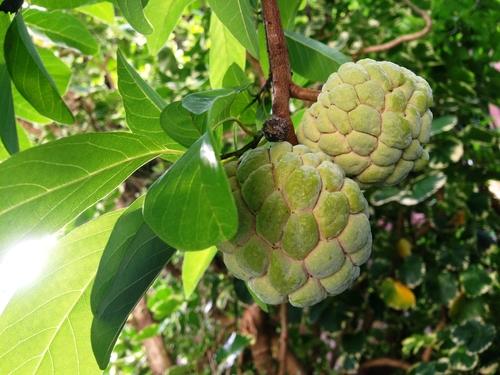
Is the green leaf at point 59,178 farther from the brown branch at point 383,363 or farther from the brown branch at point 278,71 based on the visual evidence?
the brown branch at point 383,363

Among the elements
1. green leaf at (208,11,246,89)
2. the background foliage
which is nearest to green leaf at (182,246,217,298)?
the background foliage

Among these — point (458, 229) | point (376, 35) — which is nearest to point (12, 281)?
point (458, 229)

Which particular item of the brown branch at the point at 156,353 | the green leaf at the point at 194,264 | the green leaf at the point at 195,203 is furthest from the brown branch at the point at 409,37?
the brown branch at the point at 156,353

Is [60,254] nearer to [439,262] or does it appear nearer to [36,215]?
[36,215]

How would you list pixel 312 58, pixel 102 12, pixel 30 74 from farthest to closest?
pixel 102 12
pixel 312 58
pixel 30 74

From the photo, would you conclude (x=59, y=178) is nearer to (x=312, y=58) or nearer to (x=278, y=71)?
(x=278, y=71)

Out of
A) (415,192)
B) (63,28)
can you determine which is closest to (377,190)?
(415,192)
